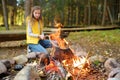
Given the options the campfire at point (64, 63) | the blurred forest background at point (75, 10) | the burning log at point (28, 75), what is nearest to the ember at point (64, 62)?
the campfire at point (64, 63)

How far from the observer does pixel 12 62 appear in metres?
5.21

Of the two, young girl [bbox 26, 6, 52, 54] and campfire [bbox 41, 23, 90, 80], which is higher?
young girl [bbox 26, 6, 52, 54]

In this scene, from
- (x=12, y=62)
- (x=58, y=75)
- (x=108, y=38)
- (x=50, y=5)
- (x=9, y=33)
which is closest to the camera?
(x=58, y=75)

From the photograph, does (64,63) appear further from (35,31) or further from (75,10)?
(75,10)

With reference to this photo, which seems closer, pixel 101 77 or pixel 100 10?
pixel 101 77

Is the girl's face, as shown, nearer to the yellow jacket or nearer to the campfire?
the yellow jacket

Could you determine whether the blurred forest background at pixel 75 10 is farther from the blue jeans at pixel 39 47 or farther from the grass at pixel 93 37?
the blue jeans at pixel 39 47

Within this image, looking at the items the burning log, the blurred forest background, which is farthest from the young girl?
the blurred forest background

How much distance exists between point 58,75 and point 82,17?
12953 mm

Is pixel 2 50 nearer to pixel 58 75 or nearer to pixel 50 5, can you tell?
pixel 58 75

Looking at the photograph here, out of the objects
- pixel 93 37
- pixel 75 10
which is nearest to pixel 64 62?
pixel 93 37

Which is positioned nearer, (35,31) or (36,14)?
(36,14)

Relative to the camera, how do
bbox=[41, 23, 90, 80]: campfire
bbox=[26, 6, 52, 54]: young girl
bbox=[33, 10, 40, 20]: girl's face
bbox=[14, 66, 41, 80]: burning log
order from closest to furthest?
bbox=[14, 66, 41, 80]: burning log → bbox=[41, 23, 90, 80]: campfire → bbox=[33, 10, 40, 20]: girl's face → bbox=[26, 6, 52, 54]: young girl

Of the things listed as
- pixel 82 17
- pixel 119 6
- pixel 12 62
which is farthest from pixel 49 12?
pixel 12 62
